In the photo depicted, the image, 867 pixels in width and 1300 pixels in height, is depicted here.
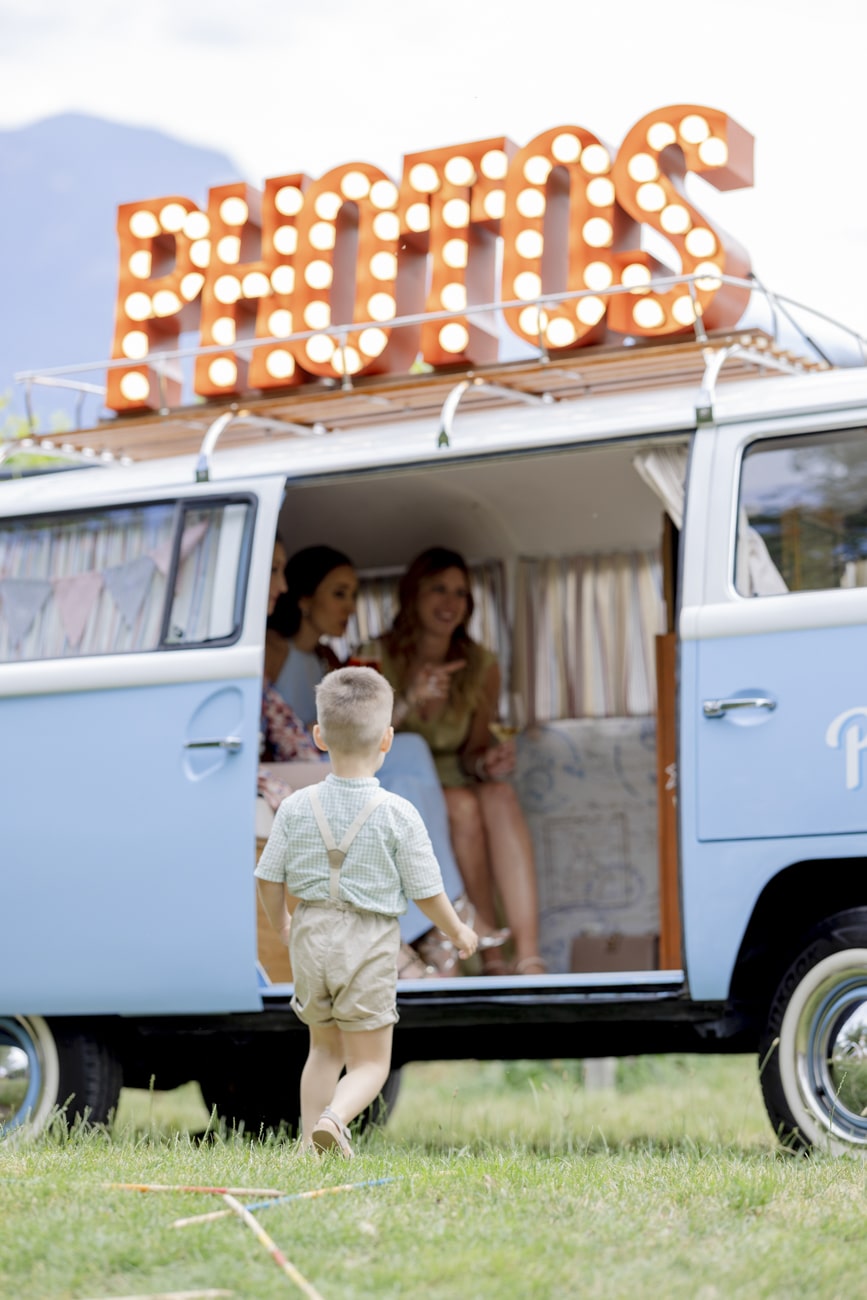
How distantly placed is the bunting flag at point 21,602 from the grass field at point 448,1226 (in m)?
1.93

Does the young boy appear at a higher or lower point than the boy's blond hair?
lower

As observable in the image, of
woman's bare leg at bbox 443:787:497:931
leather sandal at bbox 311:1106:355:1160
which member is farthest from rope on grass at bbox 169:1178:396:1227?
woman's bare leg at bbox 443:787:497:931

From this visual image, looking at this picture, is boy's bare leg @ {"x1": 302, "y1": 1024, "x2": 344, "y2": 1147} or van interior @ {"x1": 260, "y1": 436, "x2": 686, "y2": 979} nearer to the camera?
boy's bare leg @ {"x1": 302, "y1": 1024, "x2": 344, "y2": 1147}

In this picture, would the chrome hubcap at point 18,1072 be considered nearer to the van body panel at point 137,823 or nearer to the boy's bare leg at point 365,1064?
the van body panel at point 137,823

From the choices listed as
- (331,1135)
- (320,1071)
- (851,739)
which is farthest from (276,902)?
(851,739)

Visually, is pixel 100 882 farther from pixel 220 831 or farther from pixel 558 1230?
pixel 558 1230

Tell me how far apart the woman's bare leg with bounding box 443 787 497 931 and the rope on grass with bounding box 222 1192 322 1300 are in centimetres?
344

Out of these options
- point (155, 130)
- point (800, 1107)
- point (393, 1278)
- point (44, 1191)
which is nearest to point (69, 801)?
point (44, 1191)

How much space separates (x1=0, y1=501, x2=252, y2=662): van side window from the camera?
18.5ft

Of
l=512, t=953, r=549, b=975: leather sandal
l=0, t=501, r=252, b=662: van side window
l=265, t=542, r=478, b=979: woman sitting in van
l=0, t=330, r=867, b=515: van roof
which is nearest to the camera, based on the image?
l=0, t=330, r=867, b=515: van roof

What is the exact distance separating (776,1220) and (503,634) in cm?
455

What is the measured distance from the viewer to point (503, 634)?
7906 mm

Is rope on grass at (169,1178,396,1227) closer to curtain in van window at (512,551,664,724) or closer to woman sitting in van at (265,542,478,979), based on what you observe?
woman sitting in van at (265,542,478,979)

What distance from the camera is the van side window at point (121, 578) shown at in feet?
18.5
